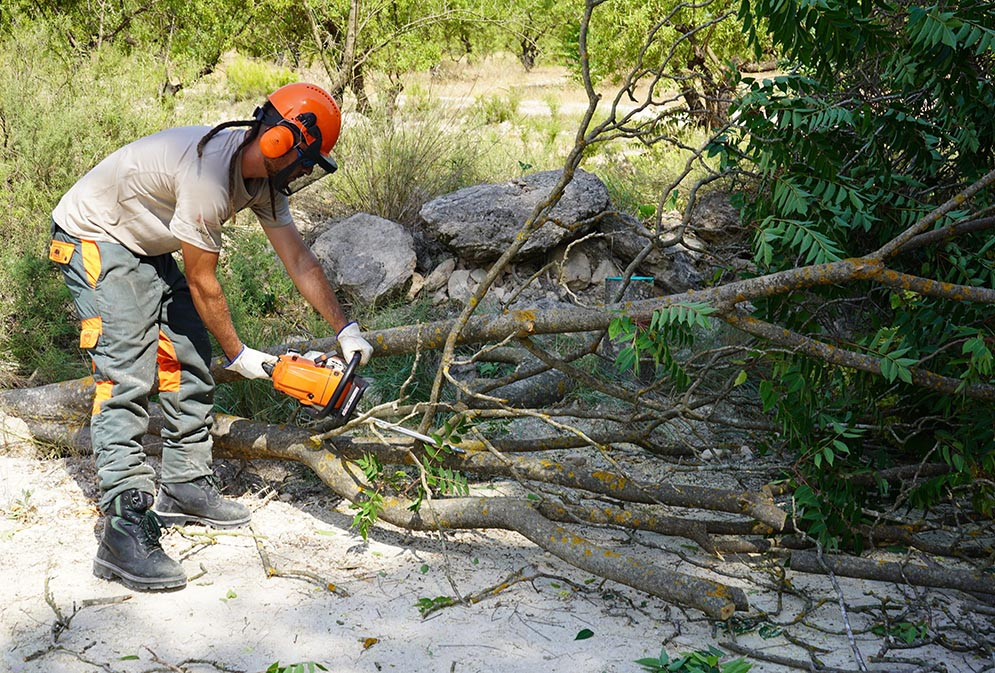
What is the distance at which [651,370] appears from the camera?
5445mm

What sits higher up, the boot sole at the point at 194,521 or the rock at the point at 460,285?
the boot sole at the point at 194,521

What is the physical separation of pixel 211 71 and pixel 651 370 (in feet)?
22.6

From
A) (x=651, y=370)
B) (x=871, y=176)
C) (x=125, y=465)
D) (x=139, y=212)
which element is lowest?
(x=651, y=370)

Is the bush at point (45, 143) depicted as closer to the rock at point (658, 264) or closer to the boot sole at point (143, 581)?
the boot sole at point (143, 581)

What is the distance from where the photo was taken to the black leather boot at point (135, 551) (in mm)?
3150

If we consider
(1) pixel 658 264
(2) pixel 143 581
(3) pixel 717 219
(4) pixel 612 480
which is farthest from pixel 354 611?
(3) pixel 717 219

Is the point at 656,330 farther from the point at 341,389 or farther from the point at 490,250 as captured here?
the point at 490,250

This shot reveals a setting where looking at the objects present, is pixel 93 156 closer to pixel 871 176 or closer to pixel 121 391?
pixel 121 391

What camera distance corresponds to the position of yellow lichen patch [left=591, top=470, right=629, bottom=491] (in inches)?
140

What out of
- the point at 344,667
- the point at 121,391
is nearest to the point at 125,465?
the point at 121,391

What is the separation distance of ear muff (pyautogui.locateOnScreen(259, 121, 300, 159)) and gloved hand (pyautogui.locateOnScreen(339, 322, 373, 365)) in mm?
791

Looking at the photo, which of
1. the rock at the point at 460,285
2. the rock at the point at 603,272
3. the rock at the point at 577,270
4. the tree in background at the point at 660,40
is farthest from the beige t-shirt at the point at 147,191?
the tree in background at the point at 660,40

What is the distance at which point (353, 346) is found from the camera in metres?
3.53

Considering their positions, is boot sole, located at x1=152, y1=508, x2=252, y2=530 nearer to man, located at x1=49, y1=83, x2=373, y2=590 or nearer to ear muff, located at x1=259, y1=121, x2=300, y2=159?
man, located at x1=49, y1=83, x2=373, y2=590
